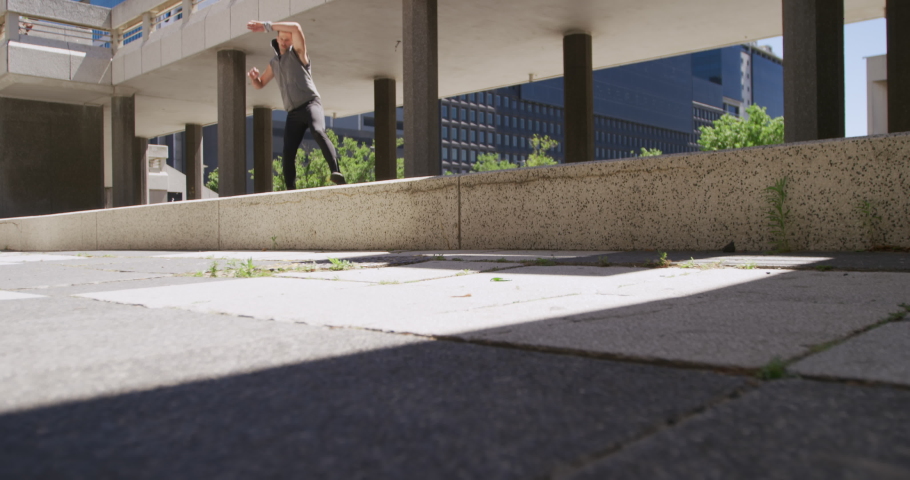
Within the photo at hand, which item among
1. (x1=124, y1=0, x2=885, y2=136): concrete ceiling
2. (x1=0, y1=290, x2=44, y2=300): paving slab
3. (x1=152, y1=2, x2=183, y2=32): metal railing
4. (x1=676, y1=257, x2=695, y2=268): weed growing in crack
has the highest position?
(x1=152, y1=2, x2=183, y2=32): metal railing

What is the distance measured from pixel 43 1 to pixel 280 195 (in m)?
15.7

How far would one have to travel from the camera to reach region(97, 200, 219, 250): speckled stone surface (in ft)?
31.3

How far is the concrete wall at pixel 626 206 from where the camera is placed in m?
4.16

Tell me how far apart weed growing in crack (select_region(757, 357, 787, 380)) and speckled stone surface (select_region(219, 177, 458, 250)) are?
4.96m

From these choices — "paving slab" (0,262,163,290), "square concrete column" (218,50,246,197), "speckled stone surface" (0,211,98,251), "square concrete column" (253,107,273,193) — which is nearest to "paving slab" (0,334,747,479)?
"paving slab" (0,262,163,290)

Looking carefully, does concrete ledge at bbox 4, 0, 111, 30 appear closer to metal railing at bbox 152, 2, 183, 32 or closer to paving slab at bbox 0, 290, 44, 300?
metal railing at bbox 152, 2, 183, 32

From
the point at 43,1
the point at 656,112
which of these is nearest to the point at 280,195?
the point at 43,1

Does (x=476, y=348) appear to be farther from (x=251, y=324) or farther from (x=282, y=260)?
(x=282, y=260)

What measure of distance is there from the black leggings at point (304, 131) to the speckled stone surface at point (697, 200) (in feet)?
9.02

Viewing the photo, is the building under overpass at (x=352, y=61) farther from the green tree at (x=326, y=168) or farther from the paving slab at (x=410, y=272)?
the green tree at (x=326, y=168)

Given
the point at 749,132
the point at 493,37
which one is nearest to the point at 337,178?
the point at 493,37

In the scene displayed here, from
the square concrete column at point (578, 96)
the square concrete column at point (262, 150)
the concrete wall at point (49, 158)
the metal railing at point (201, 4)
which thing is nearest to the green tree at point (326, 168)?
the square concrete column at point (262, 150)

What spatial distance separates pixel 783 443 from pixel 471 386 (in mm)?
565

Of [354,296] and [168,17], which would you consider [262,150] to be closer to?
[168,17]
